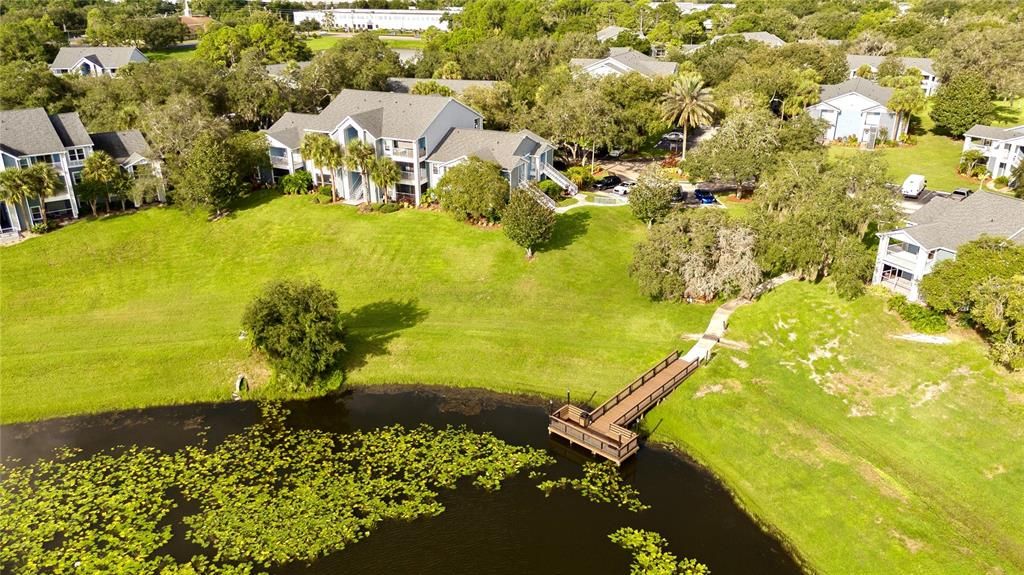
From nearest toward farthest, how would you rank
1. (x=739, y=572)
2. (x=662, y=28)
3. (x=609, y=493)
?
1. (x=739, y=572)
2. (x=609, y=493)
3. (x=662, y=28)

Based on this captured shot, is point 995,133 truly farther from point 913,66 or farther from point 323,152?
point 323,152

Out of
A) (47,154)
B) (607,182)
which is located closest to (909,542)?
(607,182)

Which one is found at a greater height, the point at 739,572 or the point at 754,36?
the point at 754,36

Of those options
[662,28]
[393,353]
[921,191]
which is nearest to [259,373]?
[393,353]

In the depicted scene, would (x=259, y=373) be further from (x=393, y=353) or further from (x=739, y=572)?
(x=739, y=572)

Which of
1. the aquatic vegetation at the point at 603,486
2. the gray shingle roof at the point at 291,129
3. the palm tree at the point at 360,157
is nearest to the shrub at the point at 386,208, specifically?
the palm tree at the point at 360,157

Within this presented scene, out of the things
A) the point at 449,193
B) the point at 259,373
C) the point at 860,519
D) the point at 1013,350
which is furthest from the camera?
the point at 449,193
